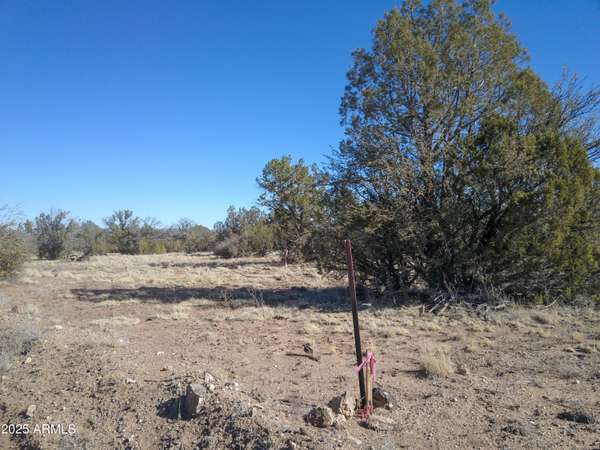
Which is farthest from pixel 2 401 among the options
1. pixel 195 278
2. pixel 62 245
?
pixel 62 245

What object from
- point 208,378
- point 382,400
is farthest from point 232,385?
point 382,400

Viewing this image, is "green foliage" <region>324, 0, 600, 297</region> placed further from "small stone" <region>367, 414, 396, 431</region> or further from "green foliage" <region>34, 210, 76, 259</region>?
"green foliage" <region>34, 210, 76, 259</region>

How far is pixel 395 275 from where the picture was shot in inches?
499

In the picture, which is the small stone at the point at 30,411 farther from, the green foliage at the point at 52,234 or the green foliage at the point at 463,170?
the green foliage at the point at 52,234

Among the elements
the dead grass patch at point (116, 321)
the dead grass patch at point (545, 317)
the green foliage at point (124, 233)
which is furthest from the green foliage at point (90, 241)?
the dead grass patch at point (545, 317)

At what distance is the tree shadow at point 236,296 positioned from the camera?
41.5 feet

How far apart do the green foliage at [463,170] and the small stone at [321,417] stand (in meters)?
7.45

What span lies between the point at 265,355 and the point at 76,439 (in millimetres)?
3471

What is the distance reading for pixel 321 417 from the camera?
3900 mm

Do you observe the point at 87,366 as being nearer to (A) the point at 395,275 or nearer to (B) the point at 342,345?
(B) the point at 342,345

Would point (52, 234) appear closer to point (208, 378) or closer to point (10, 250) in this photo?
point (10, 250)

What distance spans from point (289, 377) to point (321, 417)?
78.1 inches

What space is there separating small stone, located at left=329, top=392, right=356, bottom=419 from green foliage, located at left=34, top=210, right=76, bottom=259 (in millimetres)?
36311

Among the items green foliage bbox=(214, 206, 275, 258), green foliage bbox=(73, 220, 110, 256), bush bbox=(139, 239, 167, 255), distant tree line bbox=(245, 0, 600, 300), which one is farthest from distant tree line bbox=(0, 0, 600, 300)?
bush bbox=(139, 239, 167, 255)
